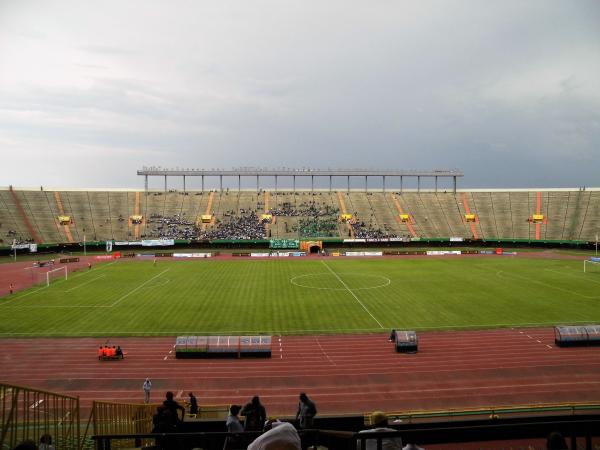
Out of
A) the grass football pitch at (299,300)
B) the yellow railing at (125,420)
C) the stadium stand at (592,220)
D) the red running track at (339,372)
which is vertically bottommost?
the red running track at (339,372)

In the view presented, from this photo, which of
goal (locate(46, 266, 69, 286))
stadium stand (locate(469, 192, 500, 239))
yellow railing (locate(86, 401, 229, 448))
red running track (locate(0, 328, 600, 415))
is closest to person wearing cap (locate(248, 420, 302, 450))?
yellow railing (locate(86, 401, 229, 448))

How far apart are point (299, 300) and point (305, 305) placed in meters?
2.01

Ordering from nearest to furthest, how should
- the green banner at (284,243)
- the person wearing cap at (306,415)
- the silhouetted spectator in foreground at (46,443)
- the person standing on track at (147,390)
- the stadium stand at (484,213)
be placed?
the silhouetted spectator in foreground at (46,443)
the person wearing cap at (306,415)
the person standing on track at (147,390)
the green banner at (284,243)
the stadium stand at (484,213)

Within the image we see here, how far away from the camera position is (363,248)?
87.8 m

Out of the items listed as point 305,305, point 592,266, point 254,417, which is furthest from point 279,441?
point 592,266

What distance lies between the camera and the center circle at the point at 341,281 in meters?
48.8

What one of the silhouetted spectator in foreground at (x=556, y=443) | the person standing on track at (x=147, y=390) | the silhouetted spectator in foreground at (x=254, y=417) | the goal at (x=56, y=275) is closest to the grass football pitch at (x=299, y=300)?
the goal at (x=56, y=275)

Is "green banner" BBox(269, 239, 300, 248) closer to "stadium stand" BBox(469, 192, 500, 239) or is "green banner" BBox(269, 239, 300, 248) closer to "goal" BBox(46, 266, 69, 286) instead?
"goal" BBox(46, 266, 69, 286)

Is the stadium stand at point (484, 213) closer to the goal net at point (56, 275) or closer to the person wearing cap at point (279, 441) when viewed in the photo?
the goal net at point (56, 275)

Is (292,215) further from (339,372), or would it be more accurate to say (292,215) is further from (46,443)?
(46,443)

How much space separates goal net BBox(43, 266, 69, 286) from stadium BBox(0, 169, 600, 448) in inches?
13.4

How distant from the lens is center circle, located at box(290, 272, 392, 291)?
160ft

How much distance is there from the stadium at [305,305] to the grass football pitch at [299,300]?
0.96ft

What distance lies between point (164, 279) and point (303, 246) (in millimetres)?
33709
